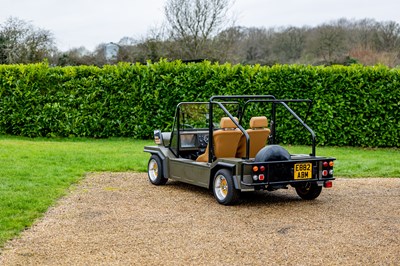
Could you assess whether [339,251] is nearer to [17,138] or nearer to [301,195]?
[301,195]

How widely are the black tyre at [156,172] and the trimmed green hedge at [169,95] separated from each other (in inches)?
284

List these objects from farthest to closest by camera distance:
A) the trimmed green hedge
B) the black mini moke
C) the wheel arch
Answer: the trimmed green hedge → the wheel arch → the black mini moke

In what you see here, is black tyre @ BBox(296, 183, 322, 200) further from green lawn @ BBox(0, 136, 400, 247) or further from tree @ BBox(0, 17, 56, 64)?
tree @ BBox(0, 17, 56, 64)

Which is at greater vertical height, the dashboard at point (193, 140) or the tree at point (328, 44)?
the tree at point (328, 44)

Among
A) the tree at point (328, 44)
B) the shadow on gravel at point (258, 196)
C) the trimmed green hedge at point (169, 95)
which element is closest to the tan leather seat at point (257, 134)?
the shadow on gravel at point (258, 196)

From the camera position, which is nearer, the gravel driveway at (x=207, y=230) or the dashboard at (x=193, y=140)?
the gravel driveway at (x=207, y=230)

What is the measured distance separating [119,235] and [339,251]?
2.39 metres

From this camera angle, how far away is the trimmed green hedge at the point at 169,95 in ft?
56.0

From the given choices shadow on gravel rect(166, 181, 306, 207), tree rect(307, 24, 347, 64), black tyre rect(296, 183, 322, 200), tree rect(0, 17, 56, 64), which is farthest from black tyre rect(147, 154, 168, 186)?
tree rect(307, 24, 347, 64)

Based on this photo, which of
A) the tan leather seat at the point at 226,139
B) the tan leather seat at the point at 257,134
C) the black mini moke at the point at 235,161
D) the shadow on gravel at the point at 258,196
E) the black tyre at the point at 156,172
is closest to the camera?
the black mini moke at the point at 235,161

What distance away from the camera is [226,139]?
29.8 feet

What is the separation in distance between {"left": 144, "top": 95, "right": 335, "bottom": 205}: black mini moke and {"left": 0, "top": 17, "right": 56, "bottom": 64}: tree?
22.6m

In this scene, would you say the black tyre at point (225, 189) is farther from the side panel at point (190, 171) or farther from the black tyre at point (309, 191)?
the black tyre at point (309, 191)

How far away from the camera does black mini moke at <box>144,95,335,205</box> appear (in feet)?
27.1
